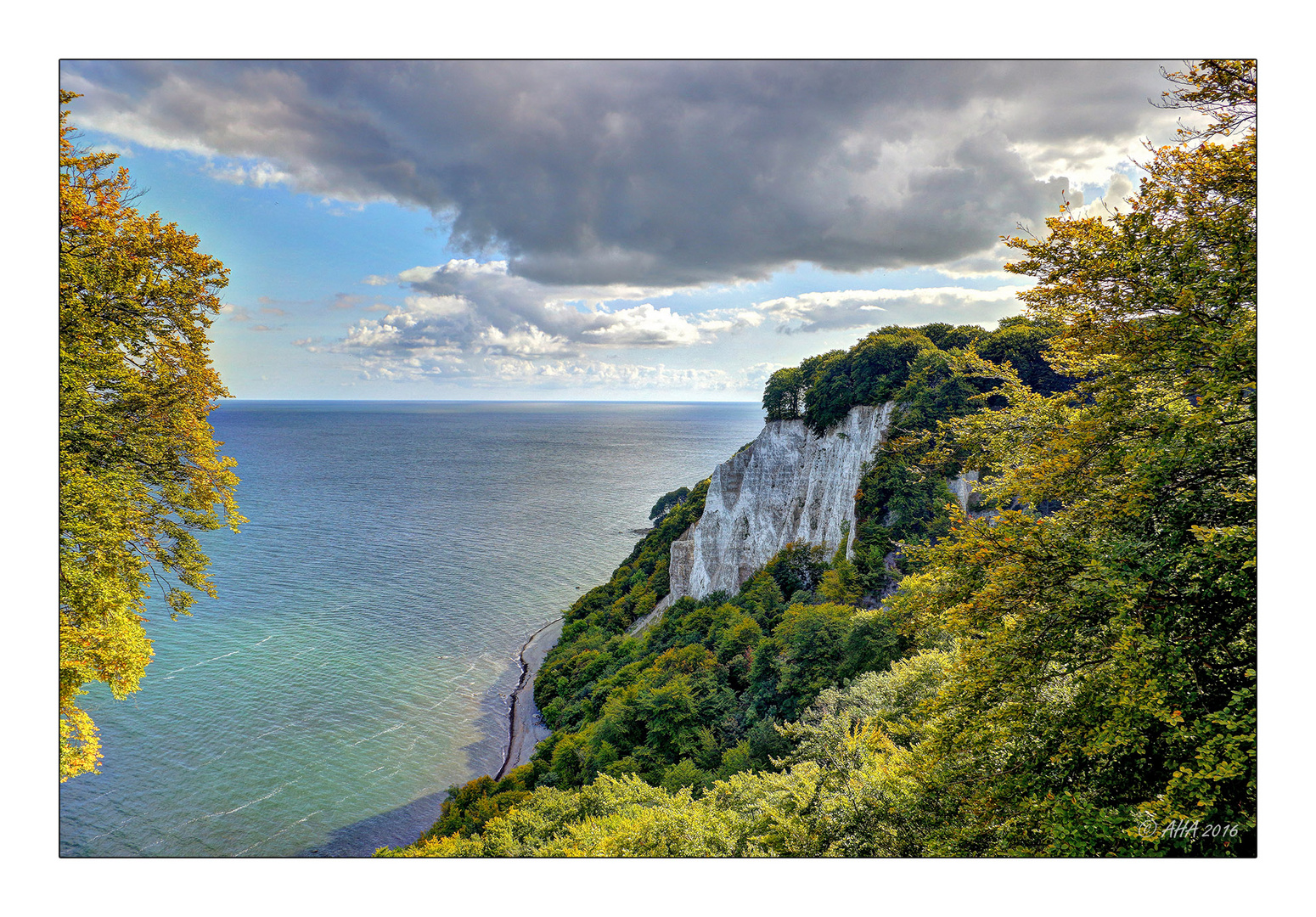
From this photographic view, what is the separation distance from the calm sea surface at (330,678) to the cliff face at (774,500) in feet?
54.1

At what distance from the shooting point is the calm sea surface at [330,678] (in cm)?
2728

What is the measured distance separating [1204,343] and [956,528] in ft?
11.8

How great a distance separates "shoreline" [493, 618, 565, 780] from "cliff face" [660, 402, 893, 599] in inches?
448

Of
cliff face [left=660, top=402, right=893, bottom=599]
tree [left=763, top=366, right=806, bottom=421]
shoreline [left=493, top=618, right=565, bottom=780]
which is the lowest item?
shoreline [left=493, top=618, right=565, bottom=780]

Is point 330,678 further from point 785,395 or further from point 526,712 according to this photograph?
point 785,395

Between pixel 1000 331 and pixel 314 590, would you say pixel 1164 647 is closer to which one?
pixel 1000 331

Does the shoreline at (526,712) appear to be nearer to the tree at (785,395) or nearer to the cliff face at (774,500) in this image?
the cliff face at (774,500)

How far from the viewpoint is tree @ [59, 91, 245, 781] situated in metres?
7.89

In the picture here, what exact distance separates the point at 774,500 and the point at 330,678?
32387 mm

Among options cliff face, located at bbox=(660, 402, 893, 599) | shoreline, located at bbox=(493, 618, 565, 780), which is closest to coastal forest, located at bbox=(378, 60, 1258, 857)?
cliff face, located at bbox=(660, 402, 893, 599)

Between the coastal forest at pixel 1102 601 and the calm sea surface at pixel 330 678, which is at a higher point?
the coastal forest at pixel 1102 601

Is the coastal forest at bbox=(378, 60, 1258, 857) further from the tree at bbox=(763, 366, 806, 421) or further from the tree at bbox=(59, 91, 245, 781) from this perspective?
the tree at bbox=(763, 366, 806, 421)

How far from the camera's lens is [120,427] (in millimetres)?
8906

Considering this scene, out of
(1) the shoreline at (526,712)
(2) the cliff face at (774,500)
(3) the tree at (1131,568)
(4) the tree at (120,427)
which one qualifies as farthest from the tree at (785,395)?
(4) the tree at (120,427)
